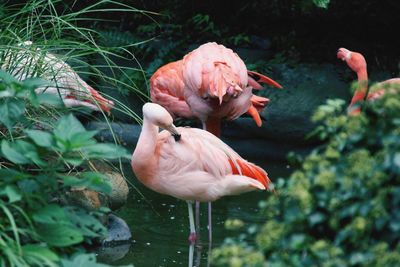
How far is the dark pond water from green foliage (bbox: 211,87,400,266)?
2240 mm

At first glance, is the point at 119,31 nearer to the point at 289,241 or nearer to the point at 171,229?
the point at 171,229

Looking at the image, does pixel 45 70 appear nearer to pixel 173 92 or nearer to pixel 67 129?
pixel 67 129

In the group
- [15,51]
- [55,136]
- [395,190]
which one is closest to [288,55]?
[15,51]

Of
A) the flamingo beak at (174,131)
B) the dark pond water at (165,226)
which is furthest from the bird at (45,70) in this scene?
the dark pond water at (165,226)

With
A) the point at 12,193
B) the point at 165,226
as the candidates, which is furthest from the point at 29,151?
the point at 165,226

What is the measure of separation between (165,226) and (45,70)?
140cm

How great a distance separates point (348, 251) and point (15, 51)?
2.58 m

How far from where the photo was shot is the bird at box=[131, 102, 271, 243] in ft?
14.7

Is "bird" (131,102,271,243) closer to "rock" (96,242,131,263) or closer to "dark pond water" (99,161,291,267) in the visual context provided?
"dark pond water" (99,161,291,267)

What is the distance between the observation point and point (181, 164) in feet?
14.8

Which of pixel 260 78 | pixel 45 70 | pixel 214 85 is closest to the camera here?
pixel 45 70

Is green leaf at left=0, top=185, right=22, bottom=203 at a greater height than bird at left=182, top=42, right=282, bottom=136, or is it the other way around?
green leaf at left=0, top=185, right=22, bottom=203

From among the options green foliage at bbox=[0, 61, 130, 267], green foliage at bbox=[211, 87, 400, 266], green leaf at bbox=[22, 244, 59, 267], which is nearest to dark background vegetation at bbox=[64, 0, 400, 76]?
green foliage at bbox=[0, 61, 130, 267]

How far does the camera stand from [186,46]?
909cm
